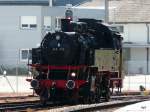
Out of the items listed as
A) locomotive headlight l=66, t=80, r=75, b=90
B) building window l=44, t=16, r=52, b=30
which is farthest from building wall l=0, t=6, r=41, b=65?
locomotive headlight l=66, t=80, r=75, b=90

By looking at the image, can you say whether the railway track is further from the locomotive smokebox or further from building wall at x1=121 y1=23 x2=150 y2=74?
building wall at x1=121 y1=23 x2=150 y2=74

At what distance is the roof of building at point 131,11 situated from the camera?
7838 cm

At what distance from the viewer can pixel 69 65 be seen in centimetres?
2791

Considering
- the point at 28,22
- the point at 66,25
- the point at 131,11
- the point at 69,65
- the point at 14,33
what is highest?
the point at 131,11

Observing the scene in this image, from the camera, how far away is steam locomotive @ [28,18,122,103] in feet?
91.2

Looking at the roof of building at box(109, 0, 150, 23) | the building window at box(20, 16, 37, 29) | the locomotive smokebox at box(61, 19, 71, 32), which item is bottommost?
the locomotive smokebox at box(61, 19, 71, 32)

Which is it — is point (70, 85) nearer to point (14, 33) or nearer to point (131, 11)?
point (14, 33)

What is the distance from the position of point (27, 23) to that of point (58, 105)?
144 feet

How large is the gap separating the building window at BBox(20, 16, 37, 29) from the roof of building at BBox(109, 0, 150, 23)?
12.0 metres

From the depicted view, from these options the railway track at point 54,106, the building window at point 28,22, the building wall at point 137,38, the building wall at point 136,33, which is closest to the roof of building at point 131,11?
the building wall at point 136,33

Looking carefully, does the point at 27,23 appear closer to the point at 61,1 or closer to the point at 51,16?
the point at 51,16

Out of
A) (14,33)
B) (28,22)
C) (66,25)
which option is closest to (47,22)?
(28,22)

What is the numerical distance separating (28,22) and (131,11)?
1545cm

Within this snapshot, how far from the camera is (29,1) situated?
93.1 m
